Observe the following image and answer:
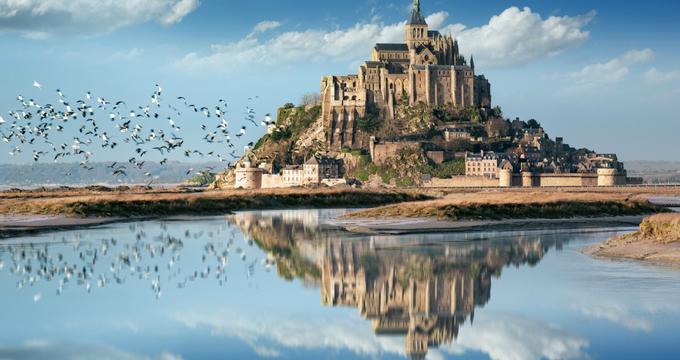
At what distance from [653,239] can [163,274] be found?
607 inches

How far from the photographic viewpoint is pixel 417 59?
12456cm

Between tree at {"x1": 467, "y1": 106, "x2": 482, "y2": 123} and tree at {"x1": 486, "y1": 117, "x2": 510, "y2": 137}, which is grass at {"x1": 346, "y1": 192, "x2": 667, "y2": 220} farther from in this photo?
tree at {"x1": 467, "y1": 106, "x2": 482, "y2": 123}

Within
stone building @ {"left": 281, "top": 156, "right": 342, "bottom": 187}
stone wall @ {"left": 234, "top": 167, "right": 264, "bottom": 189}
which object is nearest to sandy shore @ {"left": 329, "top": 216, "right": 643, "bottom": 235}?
stone building @ {"left": 281, "top": 156, "right": 342, "bottom": 187}

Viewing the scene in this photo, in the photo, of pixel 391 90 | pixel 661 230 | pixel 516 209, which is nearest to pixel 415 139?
pixel 391 90

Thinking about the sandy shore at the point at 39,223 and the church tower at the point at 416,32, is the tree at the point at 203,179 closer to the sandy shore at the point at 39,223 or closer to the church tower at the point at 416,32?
the church tower at the point at 416,32

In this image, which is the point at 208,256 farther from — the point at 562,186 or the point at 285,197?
the point at 562,186

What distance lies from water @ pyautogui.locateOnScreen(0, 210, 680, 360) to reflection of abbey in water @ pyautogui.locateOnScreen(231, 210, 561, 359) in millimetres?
55

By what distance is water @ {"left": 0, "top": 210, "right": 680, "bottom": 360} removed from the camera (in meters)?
16.4

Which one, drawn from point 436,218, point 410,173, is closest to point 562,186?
point 410,173

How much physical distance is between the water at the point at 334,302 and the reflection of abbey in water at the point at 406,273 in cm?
6

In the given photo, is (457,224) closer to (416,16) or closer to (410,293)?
(410,293)

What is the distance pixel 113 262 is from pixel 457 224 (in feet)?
59.1

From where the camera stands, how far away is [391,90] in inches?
4754

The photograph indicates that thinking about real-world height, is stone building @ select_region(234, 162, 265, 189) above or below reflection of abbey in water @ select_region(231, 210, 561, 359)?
above
